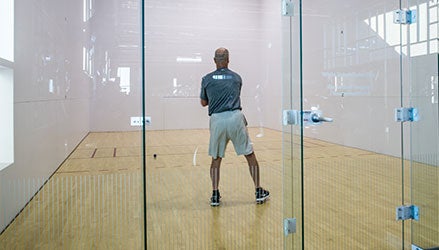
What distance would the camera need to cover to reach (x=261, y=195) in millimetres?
2455

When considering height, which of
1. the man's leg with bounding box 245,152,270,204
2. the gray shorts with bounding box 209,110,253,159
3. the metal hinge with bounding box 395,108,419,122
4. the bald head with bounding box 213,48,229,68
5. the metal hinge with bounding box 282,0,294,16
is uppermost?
the metal hinge with bounding box 282,0,294,16

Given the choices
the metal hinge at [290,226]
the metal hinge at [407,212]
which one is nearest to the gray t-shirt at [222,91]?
the metal hinge at [290,226]

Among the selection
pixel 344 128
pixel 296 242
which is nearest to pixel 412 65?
pixel 344 128

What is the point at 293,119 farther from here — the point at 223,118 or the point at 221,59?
the point at 221,59

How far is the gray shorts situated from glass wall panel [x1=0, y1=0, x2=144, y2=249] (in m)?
0.48

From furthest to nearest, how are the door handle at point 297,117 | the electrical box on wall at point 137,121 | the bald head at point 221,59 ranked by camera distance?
the bald head at point 221,59, the electrical box on wall at point 137,121, the door handle at point 297,117

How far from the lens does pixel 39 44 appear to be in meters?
2.61

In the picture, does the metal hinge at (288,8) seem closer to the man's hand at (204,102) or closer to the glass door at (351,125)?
the glass door at (351,125)

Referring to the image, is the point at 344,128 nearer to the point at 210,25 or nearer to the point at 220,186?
the point at 220,186

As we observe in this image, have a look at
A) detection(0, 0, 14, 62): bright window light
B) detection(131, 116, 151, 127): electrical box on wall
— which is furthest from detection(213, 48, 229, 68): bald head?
detection(0, 0, 14, 62): bright window light

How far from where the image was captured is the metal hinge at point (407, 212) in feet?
6.08

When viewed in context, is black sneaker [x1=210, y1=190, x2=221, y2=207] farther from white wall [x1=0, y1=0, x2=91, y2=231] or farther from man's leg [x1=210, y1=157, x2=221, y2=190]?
white wall [x1=0, y1=0, x2=91, y2=231]

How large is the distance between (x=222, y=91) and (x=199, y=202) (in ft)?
2.36

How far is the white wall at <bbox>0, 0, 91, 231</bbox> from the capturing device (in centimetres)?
211
